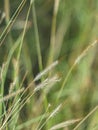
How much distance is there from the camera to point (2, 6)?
5.56 ft

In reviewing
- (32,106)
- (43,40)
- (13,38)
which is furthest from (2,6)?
(32,106)

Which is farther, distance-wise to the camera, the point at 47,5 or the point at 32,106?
the point at 47,5

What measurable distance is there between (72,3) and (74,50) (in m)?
0.20

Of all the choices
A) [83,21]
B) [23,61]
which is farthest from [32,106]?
[83,21]

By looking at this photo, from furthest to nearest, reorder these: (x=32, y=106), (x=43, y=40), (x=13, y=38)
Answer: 1. (x=43, y=40)
2. (x=13, y=38)
3. (x=32, y=106)

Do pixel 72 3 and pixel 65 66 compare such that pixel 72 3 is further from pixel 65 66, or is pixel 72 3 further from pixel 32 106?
pixel 32 106

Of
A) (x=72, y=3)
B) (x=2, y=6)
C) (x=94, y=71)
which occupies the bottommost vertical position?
(x=94, y=71)

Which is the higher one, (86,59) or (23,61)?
(23,61)

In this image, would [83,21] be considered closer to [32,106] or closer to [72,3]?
[72,3]

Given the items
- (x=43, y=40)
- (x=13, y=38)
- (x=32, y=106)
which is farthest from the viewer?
(x=43, y=40)

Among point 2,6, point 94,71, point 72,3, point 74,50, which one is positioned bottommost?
point 94,71

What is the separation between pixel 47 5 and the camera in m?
1.86

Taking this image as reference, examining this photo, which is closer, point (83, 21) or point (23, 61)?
point (23, 61)

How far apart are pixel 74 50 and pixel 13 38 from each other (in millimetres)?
265
